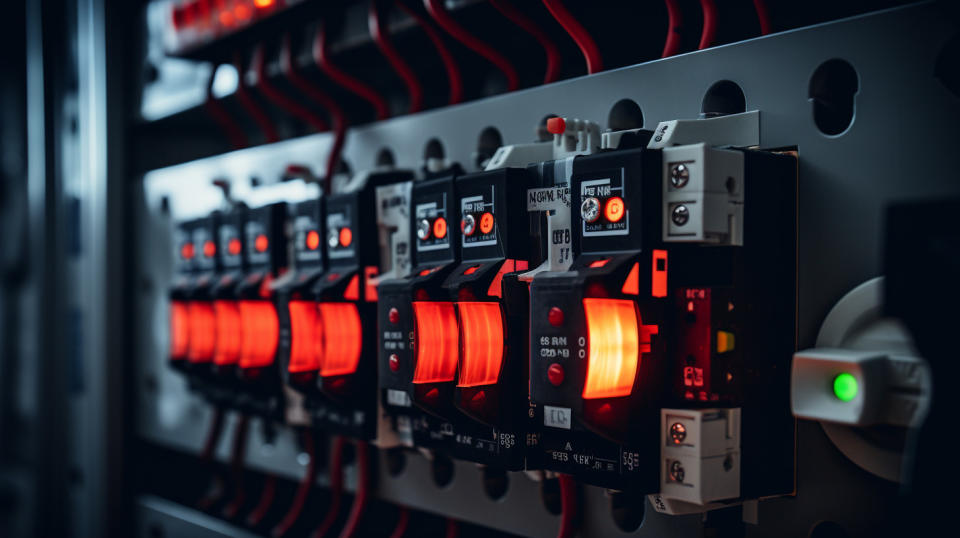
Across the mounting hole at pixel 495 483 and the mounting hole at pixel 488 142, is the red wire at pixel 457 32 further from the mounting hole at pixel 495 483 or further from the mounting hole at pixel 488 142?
the mounting hole at pixel 495 483

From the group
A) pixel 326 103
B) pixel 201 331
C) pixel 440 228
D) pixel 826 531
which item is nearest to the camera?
pixel 826 531

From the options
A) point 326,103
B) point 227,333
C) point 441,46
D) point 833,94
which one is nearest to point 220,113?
point 326,103

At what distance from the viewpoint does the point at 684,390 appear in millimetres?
954

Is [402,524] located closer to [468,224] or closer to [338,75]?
[468,224]

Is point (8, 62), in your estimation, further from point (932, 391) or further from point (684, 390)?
point (932, 391)

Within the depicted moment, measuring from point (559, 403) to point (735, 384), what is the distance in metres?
0.20

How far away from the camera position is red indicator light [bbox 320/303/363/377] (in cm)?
138

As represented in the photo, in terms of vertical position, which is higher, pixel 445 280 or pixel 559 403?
pixel 445 280

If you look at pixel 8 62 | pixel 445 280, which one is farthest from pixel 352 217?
pixel 8 62

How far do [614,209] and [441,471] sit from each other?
74 cm

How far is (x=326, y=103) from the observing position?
1701 millimetres

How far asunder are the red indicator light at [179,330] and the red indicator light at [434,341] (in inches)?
37.9

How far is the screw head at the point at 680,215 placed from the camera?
35.8 inches

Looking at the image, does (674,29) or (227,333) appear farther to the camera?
(227,333)
